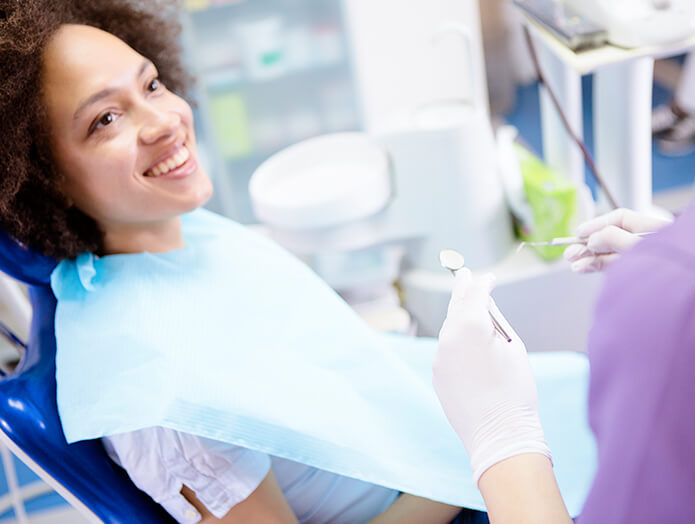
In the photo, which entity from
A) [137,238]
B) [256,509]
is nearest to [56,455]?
[256,509]

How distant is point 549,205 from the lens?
1.72 m

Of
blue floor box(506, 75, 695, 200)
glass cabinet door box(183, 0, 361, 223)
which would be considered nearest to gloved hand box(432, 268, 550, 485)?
blue floor box(506, 75, 695, 200)

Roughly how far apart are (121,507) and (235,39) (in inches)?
86.4

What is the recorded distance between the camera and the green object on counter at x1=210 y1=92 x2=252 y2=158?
9.30ft

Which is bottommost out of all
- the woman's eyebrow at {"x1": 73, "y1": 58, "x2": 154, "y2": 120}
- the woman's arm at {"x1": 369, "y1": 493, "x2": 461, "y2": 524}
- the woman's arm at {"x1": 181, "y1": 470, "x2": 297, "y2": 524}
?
the woman's arm at {"x1": 369, "y1": 493, "x2": 461, "y2": 524}

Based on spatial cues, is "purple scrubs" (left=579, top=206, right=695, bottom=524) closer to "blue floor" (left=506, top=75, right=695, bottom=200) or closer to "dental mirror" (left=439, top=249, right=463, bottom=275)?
"dental mirror" (left=439, top=249, right=463, bottom=275)

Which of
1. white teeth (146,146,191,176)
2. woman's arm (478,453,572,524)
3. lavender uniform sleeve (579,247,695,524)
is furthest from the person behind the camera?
white teeth (146,146,191,176)

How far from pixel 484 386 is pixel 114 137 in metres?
0.66

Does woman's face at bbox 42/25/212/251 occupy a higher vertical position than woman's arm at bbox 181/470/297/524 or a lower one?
higher

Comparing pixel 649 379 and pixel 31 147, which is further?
pixel 31 147

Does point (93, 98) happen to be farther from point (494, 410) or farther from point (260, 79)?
point (260, 79)

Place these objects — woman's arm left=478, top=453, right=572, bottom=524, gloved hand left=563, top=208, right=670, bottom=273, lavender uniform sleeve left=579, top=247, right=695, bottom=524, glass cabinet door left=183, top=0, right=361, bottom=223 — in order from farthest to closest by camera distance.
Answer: glass cabinet door left=183, top=0, right=361, bottom=223, gloved hand left=563, top=208, right=670, bottom=273, woman's arm left=478, top=453, right=572, bottom=524, lavender uniform sleeve left=579, top=247, right=695, bottom=524

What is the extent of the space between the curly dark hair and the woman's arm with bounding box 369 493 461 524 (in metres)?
0.62

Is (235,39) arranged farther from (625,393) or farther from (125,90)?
(625,393)
